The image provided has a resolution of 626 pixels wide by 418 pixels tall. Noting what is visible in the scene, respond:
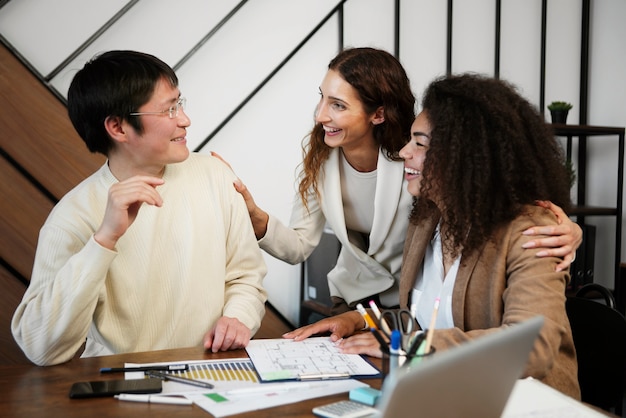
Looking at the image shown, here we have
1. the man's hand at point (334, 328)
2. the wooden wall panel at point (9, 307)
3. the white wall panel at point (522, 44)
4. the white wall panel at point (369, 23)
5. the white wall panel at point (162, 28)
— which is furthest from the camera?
the white wall panel at point (522, 44)

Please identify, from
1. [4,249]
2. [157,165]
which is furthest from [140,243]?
[4,249]

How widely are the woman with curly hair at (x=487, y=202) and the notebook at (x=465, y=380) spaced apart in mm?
465

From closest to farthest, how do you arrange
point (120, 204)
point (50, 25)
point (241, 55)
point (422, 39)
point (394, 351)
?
point (394, 351) < point (120, 204) < point (50, 25) < point (241, 55) < point (422, 39)

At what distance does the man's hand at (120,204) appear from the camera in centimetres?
128

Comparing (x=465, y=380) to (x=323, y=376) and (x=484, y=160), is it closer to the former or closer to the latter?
(x=323, y=376)

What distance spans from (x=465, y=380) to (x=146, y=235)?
984mm

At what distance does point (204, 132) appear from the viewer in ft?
10.1

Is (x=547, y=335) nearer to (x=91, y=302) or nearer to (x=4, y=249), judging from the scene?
(x=91, y=302)

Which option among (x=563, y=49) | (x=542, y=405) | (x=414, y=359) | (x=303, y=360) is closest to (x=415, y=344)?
(x=414, y=359)

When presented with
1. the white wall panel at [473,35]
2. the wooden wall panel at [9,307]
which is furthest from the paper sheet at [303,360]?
the white wall panel at [473,35]

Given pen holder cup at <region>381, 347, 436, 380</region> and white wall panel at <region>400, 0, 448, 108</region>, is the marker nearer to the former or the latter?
pen holder cup at <region>381, 347, 436, 380</region>

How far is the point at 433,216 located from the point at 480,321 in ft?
1.01

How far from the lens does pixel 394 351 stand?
0.92 meters

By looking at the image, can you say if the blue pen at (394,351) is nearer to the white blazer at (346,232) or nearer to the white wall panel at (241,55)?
the white blazer at (346,232)
